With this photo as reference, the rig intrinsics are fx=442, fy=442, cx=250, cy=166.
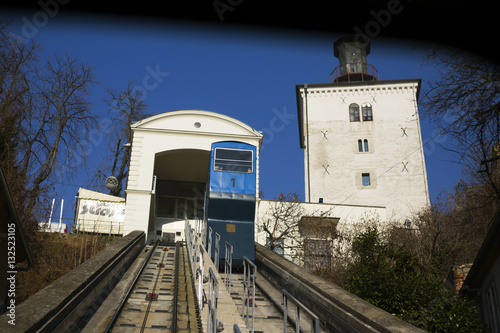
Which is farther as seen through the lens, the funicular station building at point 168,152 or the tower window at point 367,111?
the tower window at point 367,111

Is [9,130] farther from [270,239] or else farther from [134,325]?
[134,325]

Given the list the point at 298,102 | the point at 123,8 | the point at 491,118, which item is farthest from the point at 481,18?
the point at 298,102

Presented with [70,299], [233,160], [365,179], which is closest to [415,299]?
[70,299]

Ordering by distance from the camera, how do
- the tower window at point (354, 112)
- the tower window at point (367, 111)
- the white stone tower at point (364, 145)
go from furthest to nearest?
the tower window at point (354, 112), the tower window at point (367, 111), the white stone tower at point (364, 145)

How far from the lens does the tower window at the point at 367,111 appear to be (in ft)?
122

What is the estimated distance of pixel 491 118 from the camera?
6.95 m

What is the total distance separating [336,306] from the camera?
6973 mm

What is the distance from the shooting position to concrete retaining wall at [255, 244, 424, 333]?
18.7 ft

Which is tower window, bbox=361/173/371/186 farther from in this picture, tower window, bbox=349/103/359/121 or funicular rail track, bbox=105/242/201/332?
funicular rail track, bbox=105/242/201/332

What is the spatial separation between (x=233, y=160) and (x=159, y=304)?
6.24 meters

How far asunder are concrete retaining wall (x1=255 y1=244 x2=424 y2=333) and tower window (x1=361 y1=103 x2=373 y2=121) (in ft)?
93.3

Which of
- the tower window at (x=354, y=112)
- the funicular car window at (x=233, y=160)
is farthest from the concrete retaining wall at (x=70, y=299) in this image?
the tower window at (x=354, y=112)

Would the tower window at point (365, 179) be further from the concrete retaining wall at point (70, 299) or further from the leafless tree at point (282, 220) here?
the concrete retaining wall at point (70, 299)

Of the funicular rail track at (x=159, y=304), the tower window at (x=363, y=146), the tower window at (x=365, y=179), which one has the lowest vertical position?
the funicular rail track at (x=159, y=304)
